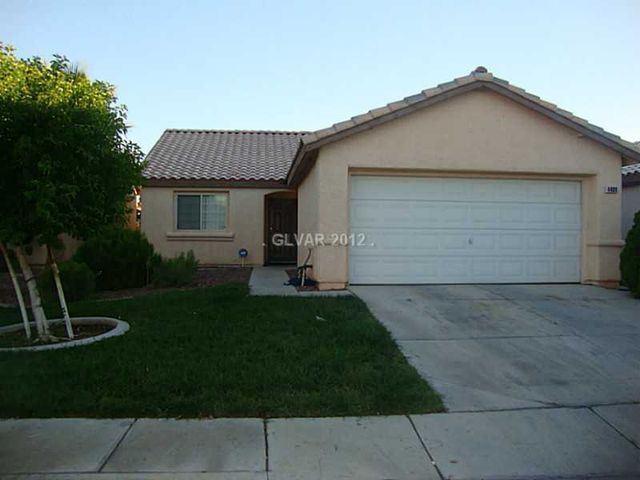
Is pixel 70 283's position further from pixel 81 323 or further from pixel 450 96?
pixel 450 96

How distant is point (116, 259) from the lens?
11.3 metres

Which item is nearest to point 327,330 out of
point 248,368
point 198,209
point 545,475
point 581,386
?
point 248,368

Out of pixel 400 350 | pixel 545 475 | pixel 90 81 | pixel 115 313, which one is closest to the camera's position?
pixel 545 475

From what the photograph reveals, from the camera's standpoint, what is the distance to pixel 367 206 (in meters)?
9.61

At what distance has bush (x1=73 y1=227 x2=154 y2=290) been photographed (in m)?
11.2

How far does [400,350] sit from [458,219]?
183 inches

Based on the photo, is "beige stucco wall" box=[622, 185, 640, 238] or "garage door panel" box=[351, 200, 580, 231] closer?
"garage door panel" box=[351, 200, 580, 231]

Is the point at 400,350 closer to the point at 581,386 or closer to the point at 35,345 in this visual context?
the point at 581,386

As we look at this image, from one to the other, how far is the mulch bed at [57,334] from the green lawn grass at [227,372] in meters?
0.55

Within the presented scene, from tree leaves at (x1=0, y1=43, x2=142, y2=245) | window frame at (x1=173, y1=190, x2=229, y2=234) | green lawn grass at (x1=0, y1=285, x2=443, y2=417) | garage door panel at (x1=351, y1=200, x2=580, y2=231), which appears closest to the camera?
green lawn grass at (x1=0, y1=285, x2=443, y2=417)

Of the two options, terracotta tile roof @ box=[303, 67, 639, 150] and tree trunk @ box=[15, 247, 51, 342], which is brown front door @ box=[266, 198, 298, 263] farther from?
tree trunk @ box=[15, 247, 51, 342]

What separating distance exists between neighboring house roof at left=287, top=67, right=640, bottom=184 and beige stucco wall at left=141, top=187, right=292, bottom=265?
6.04m

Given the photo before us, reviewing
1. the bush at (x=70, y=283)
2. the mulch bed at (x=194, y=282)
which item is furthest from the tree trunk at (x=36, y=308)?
the mulch bed at (x=194, y=282)

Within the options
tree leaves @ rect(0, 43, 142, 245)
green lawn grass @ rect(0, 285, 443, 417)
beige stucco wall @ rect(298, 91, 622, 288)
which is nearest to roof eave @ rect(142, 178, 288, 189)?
beige stucco wall @ rect(298, 91, 622, 288)
